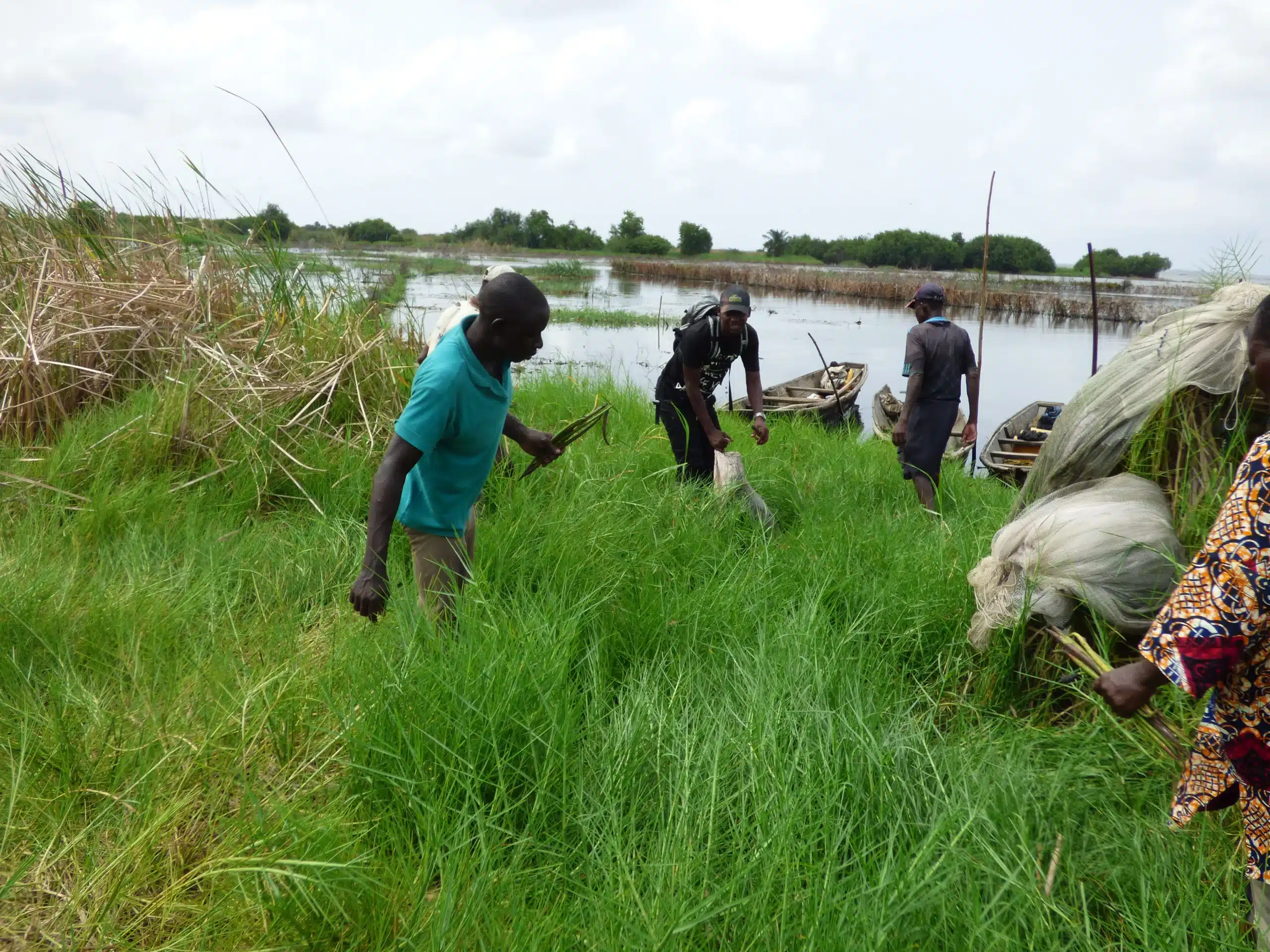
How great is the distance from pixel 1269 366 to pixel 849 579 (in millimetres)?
2051

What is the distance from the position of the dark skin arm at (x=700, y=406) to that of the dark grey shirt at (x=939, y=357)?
163 centimetres

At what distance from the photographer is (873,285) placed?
40594mm

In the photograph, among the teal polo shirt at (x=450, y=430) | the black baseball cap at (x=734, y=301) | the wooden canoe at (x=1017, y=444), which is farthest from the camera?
the wooden canoe at (x=1017, y=444)

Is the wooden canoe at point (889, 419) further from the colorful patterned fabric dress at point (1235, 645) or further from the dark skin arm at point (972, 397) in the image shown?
the colorful patterned fabric dress at point (1235, 645)

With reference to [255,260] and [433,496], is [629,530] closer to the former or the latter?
[433,496]

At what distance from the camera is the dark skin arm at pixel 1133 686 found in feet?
5.72

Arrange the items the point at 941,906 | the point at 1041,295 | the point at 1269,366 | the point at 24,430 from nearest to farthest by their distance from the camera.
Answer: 1. the point at 1269,366
2. the point at 941,906
3. the point at 24,430
4. the point at 1041,295

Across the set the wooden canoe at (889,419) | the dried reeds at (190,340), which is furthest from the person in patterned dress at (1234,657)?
the wooden canoe at (889,419)

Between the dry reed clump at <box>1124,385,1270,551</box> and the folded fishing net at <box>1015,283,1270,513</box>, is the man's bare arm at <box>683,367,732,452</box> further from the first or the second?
the dry reed clump at <box>1124,385,1270,551</box>

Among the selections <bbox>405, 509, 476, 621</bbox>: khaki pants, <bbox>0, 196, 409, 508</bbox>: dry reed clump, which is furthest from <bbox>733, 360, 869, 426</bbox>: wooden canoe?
<bbox>405, 509, 476, 621</bbox>: khaki pants

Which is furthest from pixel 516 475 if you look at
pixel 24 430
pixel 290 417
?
pixel 24 430

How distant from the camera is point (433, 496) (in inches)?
114

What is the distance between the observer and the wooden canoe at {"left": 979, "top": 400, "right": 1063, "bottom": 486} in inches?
338

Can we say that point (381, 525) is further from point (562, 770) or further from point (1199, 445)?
point (1199, 445)
